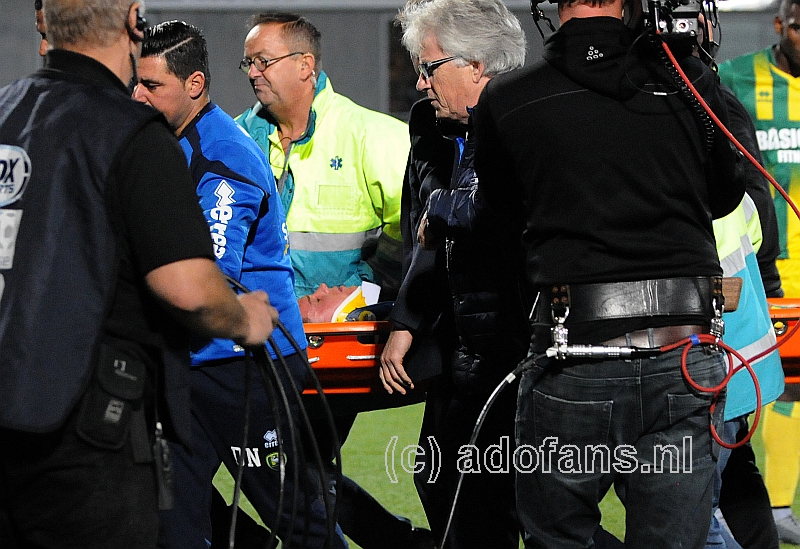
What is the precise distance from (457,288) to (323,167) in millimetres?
1475

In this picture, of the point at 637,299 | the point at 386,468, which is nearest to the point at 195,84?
the point at 637,299

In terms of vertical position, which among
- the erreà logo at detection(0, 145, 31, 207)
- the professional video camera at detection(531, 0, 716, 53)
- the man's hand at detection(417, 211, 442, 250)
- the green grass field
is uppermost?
the professional video camera at detection(531, 0, 716, 53)

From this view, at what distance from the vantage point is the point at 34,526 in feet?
7.59

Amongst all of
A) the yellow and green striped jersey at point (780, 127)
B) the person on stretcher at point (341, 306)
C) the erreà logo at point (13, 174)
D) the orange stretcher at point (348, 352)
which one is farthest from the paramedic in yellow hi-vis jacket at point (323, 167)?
the erreà logo at point (13, 174)

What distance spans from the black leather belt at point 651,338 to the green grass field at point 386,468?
214 centimetres

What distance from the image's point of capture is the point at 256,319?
2514mm

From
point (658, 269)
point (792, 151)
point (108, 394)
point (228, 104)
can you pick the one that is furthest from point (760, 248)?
point (228, 104)

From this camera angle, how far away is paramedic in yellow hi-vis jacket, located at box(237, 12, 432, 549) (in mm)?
4797

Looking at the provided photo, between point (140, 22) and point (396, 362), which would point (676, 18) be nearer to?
point (140, 22)

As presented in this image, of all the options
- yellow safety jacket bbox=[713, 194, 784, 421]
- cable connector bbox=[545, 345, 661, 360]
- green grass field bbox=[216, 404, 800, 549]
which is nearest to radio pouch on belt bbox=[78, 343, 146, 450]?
cable connector bbox=[545, 345, 661, 360]

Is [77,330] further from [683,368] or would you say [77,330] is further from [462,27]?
[462,27]

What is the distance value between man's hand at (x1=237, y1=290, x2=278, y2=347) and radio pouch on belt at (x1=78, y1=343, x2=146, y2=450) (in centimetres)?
25

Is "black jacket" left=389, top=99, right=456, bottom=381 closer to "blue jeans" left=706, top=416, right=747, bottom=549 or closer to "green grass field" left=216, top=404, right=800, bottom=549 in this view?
"blue jeans" left=706, top=416, right=747, bottom=549

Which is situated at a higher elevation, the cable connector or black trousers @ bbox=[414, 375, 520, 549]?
the cable connector
